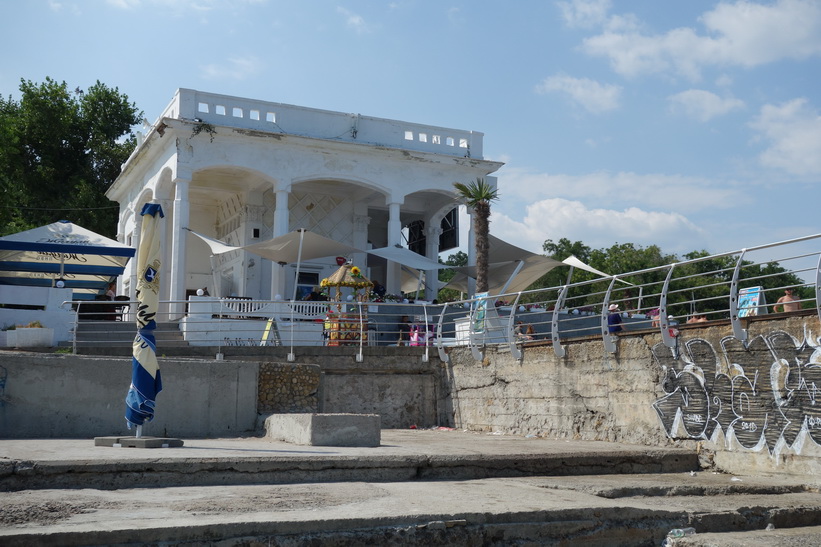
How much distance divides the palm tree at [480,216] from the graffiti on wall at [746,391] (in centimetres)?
1240

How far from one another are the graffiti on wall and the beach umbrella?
6531 millimetres

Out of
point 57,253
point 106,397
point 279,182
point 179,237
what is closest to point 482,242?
point 279,182

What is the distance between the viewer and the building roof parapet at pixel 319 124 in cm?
2298

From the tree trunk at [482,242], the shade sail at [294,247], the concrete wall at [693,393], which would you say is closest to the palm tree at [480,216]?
the tree trunk at [482,242]

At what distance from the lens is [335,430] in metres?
9.84

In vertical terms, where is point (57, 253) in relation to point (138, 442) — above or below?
above

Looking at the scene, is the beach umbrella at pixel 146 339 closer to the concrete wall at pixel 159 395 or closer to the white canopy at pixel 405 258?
the concrete wall at pixel 159 395

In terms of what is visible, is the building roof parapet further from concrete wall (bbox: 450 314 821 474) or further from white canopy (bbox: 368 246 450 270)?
concrete wall (bbox: 450 314 821 474)

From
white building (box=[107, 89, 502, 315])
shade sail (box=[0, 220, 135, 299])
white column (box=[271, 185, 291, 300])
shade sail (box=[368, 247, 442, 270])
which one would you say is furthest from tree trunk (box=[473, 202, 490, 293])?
shade sail (box=[0, 220, 135, 299])

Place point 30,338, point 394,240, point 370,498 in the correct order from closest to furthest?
point 370,498, point 30,338, point 394,240

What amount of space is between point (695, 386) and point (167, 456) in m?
6.48

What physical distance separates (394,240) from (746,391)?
53.0ft

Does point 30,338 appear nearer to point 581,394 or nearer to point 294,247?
point 294,247

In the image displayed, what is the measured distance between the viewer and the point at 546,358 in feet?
44.0
